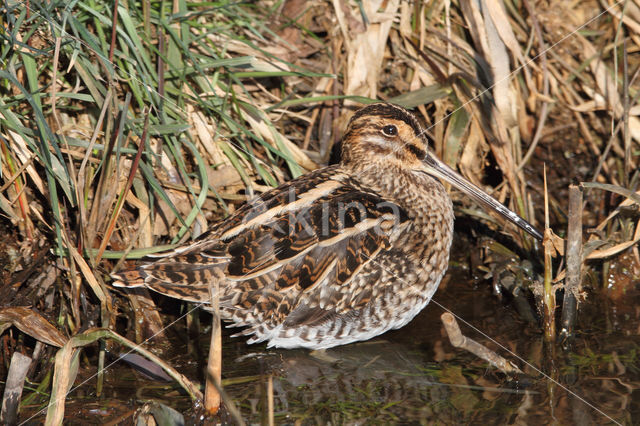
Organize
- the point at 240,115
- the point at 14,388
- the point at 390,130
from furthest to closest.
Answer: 1. the point at 240,115
2. the point at 390,130
3. the point at 14,388

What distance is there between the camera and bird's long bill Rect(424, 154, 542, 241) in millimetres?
3975

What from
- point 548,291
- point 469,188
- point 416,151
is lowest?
point 548,291

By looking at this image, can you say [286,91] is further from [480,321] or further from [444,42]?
[480,321]

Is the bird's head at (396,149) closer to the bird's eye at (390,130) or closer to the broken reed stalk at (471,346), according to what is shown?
the bird's eye at (390,130)

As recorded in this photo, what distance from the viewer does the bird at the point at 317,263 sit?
3.44 metres

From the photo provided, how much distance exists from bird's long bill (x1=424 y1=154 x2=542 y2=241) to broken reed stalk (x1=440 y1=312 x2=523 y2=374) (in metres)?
0.93

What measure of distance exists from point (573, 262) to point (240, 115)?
1.90 meters

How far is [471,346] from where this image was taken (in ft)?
9.52

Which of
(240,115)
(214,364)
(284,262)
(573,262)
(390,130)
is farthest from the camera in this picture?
(240,115)

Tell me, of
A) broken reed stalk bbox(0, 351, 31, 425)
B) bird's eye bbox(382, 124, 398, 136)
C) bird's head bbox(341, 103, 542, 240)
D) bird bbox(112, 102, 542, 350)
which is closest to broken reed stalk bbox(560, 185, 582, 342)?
bird's head bbox(341, 103, 542, 240)

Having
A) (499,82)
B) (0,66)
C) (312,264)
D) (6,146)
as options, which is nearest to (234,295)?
(312,264)

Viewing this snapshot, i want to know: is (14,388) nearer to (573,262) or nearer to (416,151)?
(416,151)

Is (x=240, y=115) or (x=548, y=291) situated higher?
(x=240, y=115)

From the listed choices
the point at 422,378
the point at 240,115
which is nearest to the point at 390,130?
the point at 240,115
